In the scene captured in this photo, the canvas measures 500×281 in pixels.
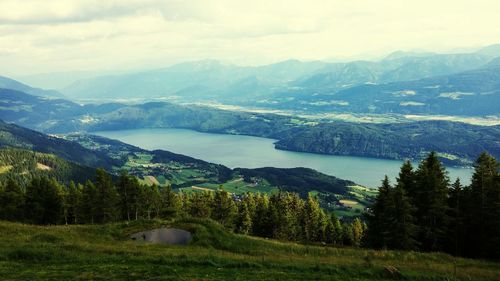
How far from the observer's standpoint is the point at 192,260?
31953 millimetres

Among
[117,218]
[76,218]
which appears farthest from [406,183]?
[76,218]

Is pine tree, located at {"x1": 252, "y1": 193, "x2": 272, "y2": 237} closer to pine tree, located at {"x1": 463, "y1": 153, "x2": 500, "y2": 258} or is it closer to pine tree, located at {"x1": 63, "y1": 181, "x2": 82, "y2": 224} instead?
pine tree, located at {"x1": 63, "y1": 181, "x2": 82, "y2": 224}

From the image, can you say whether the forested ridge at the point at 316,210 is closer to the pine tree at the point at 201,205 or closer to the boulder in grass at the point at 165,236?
the pine tree at the point at 201,205

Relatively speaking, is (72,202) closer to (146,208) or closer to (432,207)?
(146,208)

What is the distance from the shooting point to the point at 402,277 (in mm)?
30453

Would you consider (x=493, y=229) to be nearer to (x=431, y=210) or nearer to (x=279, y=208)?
(x=431, y=210)

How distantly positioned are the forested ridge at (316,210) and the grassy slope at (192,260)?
38.5 ft

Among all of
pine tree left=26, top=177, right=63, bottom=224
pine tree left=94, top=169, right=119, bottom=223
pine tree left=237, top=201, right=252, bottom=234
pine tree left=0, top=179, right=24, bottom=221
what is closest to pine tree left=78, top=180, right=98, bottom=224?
pine tree left=94, top=169, right=119, bottom=223

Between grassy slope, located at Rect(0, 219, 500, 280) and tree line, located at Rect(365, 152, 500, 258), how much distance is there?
34.5 ft

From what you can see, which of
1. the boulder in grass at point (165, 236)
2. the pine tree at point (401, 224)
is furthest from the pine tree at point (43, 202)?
the pine tree at point (401, 224)

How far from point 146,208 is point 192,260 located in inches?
2391

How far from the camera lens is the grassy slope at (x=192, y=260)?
27.8 metres

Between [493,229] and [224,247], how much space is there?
113ft

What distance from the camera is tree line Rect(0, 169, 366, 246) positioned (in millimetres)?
79250
